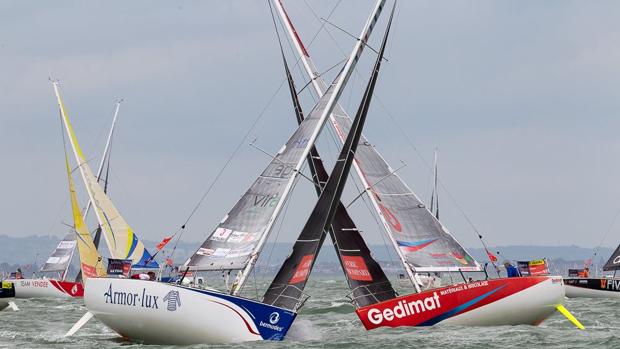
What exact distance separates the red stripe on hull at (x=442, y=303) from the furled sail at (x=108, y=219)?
84.2 ft

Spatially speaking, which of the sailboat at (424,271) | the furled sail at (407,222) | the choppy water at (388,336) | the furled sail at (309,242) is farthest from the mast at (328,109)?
the furled sail at (407,222)

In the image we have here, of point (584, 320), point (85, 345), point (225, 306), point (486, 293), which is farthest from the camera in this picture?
point (584, 320)

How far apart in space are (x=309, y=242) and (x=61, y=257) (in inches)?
1305

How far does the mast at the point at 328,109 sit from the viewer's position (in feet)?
63.0

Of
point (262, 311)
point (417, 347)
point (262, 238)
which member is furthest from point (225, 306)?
point (417, 347)

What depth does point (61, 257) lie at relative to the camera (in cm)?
5103

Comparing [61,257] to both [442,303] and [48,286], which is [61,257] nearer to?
[48,286]

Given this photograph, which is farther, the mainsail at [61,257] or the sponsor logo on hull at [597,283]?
the mainsail at [61,257]

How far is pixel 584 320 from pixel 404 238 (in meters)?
5.36

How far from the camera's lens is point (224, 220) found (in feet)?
66.1

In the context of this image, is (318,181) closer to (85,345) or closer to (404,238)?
(404,238)

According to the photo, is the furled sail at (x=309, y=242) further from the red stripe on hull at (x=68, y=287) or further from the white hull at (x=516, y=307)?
the red stripe on hull at (x=68, y=287)

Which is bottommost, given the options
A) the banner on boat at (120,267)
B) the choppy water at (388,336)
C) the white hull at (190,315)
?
the choppy water at (388,336)

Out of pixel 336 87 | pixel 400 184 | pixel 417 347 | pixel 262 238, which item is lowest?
pixel 417 347
